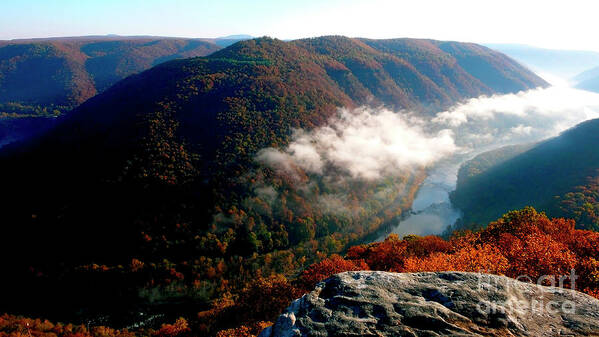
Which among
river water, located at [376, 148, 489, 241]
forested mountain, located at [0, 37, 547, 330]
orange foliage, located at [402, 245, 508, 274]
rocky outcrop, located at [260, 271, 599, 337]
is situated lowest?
river water, located at [376, 148, 489, 241]

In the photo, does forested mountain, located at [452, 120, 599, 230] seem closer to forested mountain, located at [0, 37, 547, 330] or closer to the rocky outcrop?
forested mountain, located at [0, 37, 547, 330]

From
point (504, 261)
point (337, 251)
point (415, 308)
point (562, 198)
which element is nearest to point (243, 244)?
point (337, 251)

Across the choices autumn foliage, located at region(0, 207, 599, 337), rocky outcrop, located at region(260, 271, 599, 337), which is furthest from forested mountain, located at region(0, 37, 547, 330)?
rocky outcrop, located at region(260, 271, 599, 337)

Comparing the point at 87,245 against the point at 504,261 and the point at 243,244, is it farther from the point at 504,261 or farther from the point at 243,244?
the point at 504,261

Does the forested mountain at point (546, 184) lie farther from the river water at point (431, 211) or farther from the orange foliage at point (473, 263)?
the orange foliage at point (473, 263)

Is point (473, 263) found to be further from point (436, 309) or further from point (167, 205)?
point (167, 205)

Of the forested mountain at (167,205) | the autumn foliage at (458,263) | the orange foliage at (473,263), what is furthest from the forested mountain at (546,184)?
the orange foliage at (473,263)
